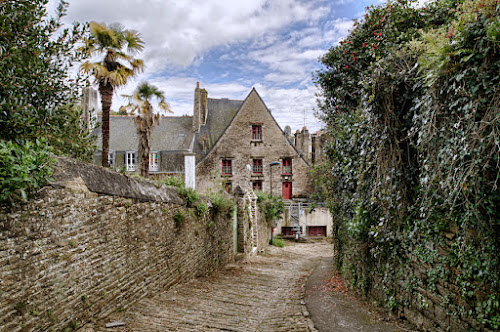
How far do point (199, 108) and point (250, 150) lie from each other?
16.7ft

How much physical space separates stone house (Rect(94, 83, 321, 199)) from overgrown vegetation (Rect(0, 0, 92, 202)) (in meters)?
18.9

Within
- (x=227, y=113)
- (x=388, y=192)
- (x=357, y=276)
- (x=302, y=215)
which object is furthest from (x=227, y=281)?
(x=227, y=113)

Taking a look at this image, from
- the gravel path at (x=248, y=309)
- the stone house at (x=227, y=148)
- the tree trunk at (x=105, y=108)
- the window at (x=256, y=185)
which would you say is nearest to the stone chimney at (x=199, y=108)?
the stone house at (x=227, y=148)

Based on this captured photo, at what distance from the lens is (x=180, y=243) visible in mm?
7613

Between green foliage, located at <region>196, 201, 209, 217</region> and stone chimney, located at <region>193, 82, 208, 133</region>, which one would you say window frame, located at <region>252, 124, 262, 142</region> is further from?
green foliage, located at <region>196, 201, 209, 217</region>

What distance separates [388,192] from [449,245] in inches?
46.2

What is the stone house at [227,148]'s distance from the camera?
23562mm

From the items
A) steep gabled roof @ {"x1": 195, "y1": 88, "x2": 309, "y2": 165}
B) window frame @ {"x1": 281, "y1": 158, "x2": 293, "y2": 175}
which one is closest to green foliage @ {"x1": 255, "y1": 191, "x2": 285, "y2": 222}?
window frame @ {"x1": 281, "y1": 158, "x2": 293, "y2": 175}

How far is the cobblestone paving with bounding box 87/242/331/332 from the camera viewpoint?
197 inches

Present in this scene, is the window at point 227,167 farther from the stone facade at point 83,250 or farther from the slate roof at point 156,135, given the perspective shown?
the stone facade at point 83,250

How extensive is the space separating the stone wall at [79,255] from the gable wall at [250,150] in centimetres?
1685

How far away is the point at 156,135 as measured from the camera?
24484 mm

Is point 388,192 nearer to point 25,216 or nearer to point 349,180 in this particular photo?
point 349,180

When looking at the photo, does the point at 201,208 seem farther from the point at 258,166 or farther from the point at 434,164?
the point at 258,166
